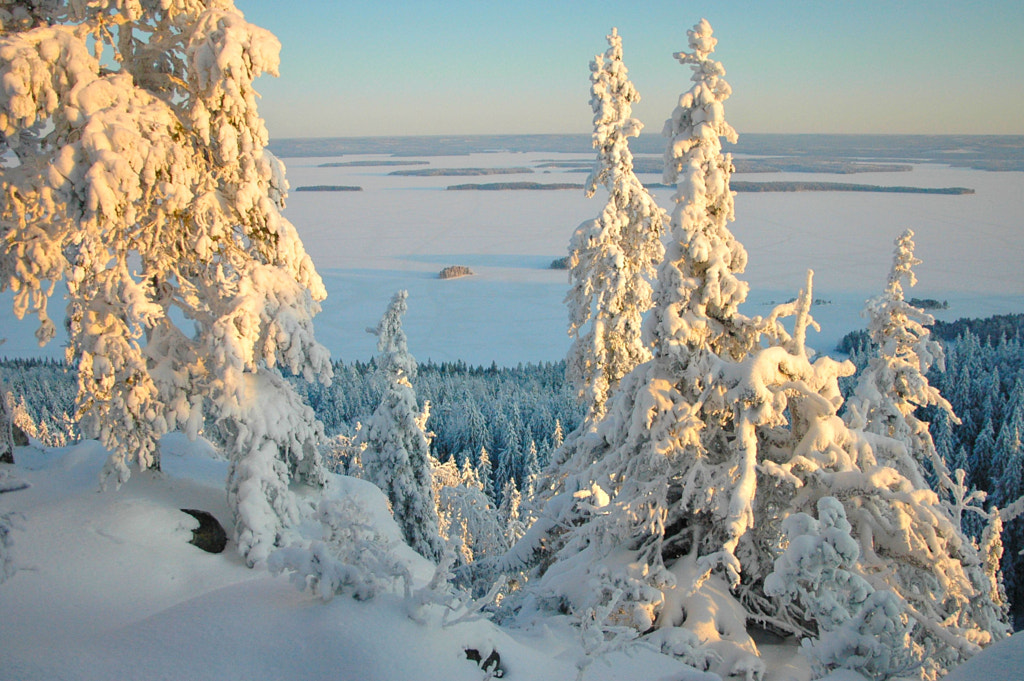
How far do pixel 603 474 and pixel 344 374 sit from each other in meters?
64.8

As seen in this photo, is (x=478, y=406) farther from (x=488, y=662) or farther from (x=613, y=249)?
(x=488, y=662)

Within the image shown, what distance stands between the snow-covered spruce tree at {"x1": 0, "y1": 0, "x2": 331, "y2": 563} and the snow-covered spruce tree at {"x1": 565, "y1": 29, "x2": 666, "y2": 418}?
7087 millimetres

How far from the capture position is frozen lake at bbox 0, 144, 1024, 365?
286 ft

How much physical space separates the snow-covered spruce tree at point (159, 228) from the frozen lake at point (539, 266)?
7189 cm

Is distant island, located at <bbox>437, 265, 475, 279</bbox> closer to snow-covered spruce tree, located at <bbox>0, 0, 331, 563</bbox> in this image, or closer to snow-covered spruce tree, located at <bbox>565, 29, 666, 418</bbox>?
snow-covered spruce tree, located at <bbox>565, 29, 666, 418</bbox>

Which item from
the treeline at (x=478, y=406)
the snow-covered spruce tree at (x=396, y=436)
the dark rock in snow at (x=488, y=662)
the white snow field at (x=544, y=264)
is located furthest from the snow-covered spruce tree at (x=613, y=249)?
the white snow field at (x=544, y=264)

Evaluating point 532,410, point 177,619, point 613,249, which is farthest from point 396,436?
point 532,410

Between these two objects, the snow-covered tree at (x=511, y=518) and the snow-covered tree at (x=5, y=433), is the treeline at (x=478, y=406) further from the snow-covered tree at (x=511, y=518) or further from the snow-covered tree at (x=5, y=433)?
the snow-covered tree at (x=5, y=433)

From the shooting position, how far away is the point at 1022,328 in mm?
72438

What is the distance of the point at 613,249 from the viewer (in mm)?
14234

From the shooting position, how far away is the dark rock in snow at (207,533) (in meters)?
9.06

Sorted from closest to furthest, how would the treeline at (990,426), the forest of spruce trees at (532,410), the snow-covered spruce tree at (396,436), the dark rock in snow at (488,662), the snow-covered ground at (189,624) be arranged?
the snow-covered ground at (189,624)
the dark rock in snow at (488,662)
the snow-covered spruce tree at (396,436)
the treeline at (990,426)
the forest of spruce trees at (532,410)

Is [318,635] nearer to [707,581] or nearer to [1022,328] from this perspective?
[707,581]

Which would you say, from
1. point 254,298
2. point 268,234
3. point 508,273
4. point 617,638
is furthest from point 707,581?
point 508,273
